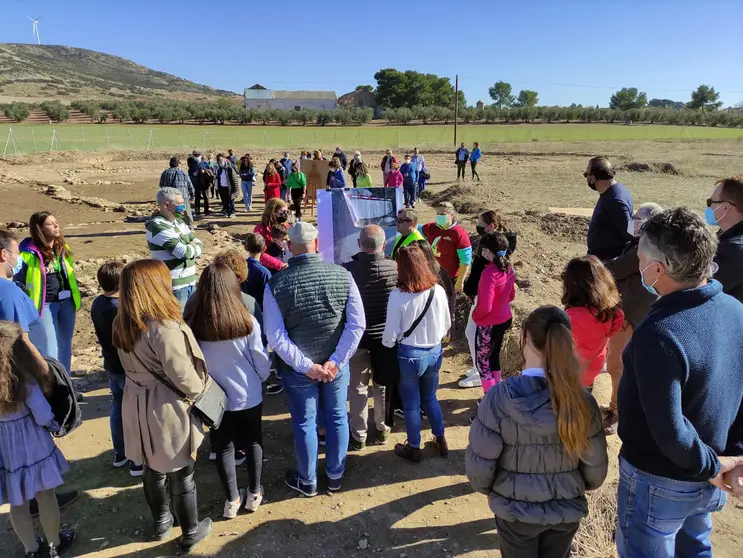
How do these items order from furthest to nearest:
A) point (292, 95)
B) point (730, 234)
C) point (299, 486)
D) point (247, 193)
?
1. point (292, 95)
2. point (247, 193)
3. point (299, 486)
4. point (730, 234)

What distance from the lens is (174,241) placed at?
16.2 feet

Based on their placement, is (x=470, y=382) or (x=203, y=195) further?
(x=203, y=195)

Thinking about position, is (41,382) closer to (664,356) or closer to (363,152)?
(664,356)

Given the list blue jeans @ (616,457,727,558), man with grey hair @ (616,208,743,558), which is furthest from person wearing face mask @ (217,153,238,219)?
blue jeans @ (616,457,727,558)

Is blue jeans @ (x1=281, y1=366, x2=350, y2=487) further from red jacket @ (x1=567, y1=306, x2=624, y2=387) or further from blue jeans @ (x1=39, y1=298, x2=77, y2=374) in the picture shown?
blue jeans @ (x1=39, y1=298, x2=77, y2=374)

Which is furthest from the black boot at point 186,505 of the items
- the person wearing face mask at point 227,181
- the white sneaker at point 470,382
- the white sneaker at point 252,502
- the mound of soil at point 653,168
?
the mound of soil at point 653,168

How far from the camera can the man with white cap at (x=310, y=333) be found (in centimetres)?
338

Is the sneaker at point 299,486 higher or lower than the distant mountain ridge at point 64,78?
lower

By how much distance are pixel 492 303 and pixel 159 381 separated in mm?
2679

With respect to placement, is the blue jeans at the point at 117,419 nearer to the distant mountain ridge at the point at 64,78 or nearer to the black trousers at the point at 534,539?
the black trousers at the point at 534,539

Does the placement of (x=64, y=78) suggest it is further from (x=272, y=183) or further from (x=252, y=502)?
(x=252, y=502)

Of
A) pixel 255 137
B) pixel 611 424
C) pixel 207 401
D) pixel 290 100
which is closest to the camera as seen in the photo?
pixel 207 401

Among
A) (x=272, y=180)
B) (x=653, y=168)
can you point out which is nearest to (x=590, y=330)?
(x=272, y=180)

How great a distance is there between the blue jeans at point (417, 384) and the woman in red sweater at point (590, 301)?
1028 mm
